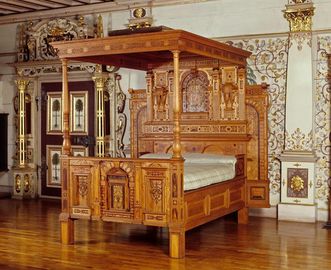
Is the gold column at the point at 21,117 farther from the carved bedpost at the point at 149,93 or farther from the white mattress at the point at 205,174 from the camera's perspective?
the white mattress at the point at 205,174

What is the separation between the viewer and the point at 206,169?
6.79 metres

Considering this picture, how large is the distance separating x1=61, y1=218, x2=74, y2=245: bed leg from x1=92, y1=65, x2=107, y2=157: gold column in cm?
277

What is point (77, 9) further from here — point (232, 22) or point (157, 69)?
point (232, 22)

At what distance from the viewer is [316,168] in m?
7.86

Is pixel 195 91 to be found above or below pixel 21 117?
above

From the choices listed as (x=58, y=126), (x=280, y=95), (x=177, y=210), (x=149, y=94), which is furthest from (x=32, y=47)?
(x=177, y=210)

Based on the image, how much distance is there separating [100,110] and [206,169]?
9.62ft

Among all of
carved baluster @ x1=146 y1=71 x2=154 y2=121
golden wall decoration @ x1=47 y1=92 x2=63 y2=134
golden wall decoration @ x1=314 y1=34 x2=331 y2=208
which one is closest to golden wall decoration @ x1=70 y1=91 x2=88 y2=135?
golden wall decoration @ x1=47 y1=92 x2=63 y2=134

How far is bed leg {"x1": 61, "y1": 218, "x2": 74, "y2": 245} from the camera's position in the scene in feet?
21.3

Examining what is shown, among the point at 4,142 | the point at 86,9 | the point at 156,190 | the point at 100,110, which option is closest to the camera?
the point at 156,190

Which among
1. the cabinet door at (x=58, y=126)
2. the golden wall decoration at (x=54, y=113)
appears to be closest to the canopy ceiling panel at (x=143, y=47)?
the cabinet door at (x=58, y=126)

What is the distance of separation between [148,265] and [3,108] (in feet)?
18.9

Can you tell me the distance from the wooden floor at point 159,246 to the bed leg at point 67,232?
0.32 ft

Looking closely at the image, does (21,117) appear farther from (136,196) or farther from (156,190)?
(156,190)
